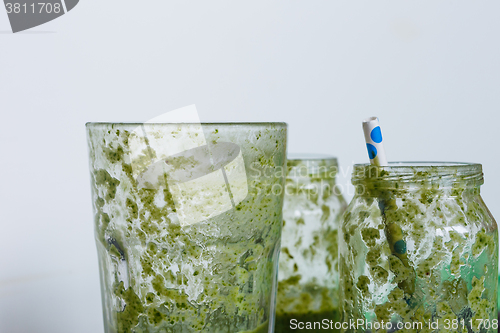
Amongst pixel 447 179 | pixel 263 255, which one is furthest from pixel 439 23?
pixel 263 255

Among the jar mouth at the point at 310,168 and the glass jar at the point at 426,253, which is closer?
the glass jar at the point at 426,253

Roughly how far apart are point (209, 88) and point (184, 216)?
15.0 inches

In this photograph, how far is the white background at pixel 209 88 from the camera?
64 cm

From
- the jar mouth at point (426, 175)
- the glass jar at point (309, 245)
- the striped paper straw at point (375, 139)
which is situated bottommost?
the glass jar at point (309, 245)

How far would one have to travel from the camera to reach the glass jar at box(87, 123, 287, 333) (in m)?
0.40

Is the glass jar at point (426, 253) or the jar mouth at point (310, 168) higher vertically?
the jar mouth at point (310, 168)

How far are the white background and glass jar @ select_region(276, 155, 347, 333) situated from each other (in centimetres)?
18

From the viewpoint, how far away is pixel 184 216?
40cm

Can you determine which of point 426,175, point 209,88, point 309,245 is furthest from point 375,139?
point 209,88

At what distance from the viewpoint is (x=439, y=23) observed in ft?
2.68

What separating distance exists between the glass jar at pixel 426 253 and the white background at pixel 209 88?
1.13 ft

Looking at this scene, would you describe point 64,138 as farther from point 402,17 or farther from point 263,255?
point 402,17

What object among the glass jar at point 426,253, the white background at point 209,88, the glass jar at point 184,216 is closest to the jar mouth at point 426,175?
the glass jar at point 426,253

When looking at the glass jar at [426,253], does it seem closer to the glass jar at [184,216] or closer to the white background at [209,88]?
the glass jar at [184,216]
